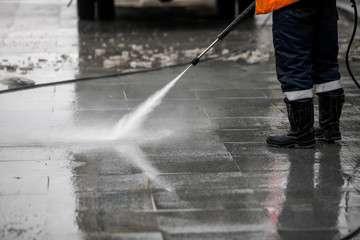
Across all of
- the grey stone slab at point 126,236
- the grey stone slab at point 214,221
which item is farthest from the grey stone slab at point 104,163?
the grey stone slab at point 126,236

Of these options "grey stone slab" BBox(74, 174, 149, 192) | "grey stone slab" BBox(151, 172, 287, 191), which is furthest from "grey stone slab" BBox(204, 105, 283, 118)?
"grey stone slab" BBox(74, 174, 149, 192)

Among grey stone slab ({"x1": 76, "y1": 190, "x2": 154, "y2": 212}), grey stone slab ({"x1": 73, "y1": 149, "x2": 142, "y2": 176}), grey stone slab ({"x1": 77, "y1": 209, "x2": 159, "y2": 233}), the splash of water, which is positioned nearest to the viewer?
grey stone slab ({"x1": 77, "y1": 209, "x2": 159, "y2": 233})

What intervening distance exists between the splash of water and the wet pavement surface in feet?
0.25

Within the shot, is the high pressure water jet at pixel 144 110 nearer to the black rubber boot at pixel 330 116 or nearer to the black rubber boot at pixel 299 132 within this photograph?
the black rubber boot at pixel 299 132

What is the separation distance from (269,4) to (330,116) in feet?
3.51

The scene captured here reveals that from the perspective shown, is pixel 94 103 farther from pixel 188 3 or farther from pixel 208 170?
pixel 188 3

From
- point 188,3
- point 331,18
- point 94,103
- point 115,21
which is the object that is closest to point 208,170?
point 331,18

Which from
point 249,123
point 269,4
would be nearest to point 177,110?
point 249,123

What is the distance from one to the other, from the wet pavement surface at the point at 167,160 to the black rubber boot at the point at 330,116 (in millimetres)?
108

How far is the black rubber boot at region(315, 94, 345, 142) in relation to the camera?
233 inches

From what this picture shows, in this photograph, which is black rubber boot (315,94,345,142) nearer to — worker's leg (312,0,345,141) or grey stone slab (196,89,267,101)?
worker's leg (312,0,345,141)

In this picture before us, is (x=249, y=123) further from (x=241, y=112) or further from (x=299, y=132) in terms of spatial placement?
(x=299, y=132)

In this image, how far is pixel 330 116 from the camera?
A: 599 cm

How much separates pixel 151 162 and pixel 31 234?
1.53m
